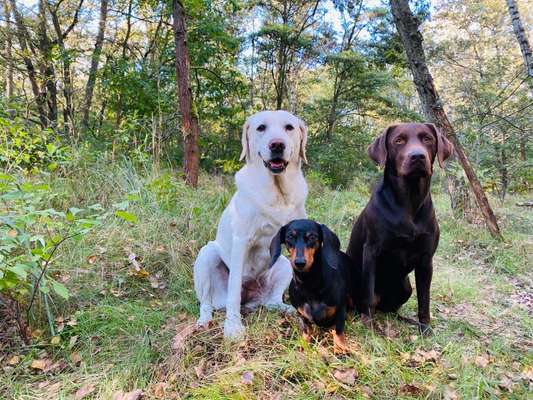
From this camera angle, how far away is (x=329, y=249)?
2443mm

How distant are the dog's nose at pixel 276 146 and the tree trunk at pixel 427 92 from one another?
9.59 feet

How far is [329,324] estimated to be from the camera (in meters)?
2.56

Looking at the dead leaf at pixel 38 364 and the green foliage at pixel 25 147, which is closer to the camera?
the dead leaf at pixel 38 364

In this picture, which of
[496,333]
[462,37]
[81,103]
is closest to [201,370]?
[496,333]

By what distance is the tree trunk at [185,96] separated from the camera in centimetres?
590

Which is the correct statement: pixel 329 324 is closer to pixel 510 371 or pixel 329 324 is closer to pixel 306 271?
pixel 306 271

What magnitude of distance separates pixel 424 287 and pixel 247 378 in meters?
1.29

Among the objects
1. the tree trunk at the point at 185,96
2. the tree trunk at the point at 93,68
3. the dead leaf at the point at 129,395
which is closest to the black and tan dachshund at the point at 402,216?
the dead leaf at the point at 129,395

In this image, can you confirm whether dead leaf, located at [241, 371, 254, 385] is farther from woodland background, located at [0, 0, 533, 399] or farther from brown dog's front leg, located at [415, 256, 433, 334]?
brown dog's front leg, located at [415, 256, 433, 334]

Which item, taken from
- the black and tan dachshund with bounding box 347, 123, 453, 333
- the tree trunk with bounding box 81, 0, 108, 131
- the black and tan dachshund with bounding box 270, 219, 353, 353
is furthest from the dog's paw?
the tree trunk with bounding box 81, 0, 108, 131

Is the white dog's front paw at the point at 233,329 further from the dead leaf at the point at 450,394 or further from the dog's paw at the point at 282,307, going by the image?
the dead leaf at the point at 450,394

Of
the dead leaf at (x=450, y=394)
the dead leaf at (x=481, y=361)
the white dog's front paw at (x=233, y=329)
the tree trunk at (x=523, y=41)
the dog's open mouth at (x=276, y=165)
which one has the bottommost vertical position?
the dead leaf at (x=481, y=361)

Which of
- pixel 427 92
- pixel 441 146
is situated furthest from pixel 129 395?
pixel 427 92

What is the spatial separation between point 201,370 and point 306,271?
2.63 feet
